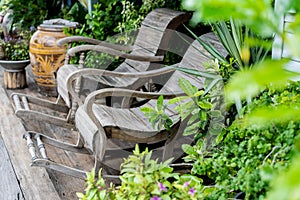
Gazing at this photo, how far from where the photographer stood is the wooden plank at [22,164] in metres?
2.38

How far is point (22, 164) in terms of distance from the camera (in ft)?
8.96

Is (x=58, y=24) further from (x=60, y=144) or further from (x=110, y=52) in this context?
(x=60, y=144)

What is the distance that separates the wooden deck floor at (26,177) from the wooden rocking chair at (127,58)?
0.72 ft

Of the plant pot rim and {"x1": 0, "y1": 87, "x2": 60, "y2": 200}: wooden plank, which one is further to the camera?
the plant pot rim

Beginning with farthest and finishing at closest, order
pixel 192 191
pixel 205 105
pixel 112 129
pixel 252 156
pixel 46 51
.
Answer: pixel 46 51
pixel 112 129
pixel 205 105
pixel 252 156
pixel 192 191

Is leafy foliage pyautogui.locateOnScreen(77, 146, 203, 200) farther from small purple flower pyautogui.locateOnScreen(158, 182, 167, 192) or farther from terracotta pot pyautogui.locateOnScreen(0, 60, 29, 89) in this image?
terracotta pot pyautogui.locateOnScreen(0, 60, 29, 89)

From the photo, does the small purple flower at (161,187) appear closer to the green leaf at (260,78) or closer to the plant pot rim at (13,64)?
the green leaf at (260,78)

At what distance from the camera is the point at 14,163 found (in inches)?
108

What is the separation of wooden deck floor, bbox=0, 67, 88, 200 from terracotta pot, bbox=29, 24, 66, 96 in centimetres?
91

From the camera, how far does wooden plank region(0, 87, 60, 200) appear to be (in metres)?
2.38

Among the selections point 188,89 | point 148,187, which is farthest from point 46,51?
point 148,187

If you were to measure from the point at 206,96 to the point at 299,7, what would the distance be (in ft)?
4.91

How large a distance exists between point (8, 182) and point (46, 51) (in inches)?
68.2

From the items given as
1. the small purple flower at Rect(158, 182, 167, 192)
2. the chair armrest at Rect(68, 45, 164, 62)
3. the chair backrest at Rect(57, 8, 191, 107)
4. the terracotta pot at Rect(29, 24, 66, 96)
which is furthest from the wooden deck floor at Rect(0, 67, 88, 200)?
the small purple flower at Rect(158, 182, 167, 192)
